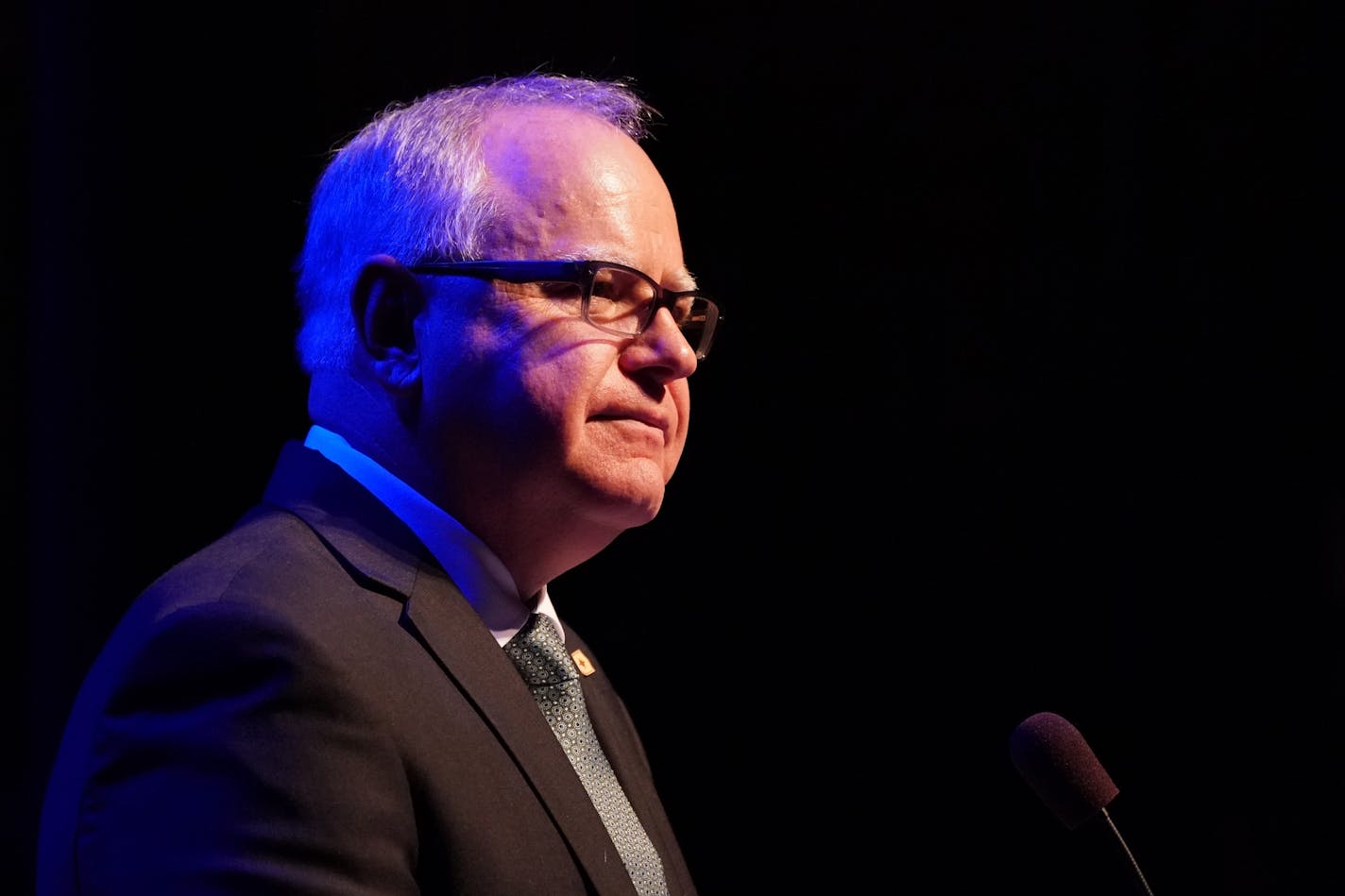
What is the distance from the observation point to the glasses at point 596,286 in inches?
59.6

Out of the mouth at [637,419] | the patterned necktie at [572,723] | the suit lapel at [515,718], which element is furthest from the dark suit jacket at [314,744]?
the mouth at [637,419]

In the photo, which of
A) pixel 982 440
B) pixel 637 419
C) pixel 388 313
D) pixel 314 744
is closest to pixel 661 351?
pixel 637 419

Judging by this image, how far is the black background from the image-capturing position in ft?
8.47

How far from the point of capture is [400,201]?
5.21 feet

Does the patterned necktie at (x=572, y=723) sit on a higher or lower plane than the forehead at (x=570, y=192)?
lower

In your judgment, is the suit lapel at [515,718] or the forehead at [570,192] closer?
the suit lapel at [515,718]

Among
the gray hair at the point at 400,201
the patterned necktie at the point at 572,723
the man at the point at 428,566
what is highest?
the gray hair at the point at 400,201

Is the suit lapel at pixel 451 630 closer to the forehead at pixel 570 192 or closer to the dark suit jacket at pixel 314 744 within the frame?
the dark suit jacket at pixel 314 744

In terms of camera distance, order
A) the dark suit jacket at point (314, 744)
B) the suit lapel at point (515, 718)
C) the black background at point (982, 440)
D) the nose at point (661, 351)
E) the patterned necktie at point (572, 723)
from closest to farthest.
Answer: the dark suit jacket at point (314, 744), the suit lapel at point (515, 718), the patterned necktie at point (572, 723), the nose at point (661, 351), the black background at point (982, 440)

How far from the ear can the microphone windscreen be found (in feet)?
2.92

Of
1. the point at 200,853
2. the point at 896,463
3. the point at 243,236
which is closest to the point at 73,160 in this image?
the point at 243,236

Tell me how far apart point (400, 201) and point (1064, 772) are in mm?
1101

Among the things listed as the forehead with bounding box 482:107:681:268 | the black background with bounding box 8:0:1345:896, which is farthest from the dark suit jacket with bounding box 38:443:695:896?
the black background with bounding box 8:0:1345:896

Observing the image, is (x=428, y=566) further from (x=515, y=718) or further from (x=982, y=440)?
(x=982, y=440)
